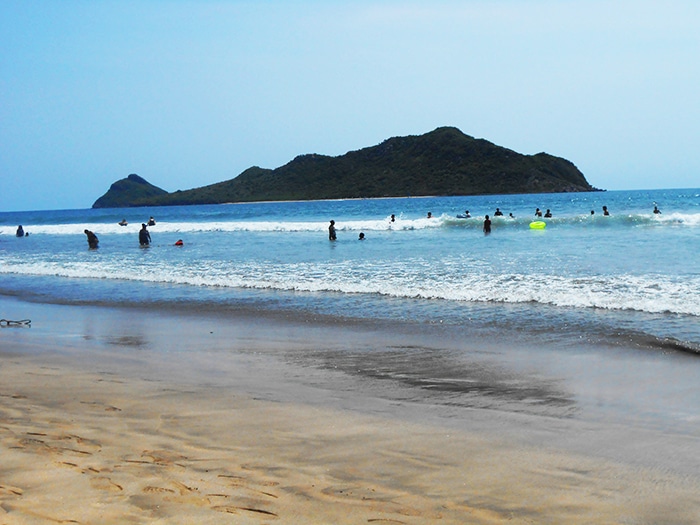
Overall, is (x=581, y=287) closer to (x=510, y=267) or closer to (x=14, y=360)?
(x=510, y=267)

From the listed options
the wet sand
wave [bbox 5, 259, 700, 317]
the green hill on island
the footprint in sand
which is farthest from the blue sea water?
the green hill on island

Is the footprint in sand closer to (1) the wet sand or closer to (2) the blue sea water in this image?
(1) the wet sand

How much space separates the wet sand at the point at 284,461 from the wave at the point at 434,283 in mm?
6435

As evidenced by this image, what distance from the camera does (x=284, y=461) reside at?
4.42 meters

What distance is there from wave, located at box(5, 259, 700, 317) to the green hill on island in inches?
4477

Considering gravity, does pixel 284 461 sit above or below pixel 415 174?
below

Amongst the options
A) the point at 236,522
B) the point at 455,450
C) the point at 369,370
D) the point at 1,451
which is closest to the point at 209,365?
the point at 369,370

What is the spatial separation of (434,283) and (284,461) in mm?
10835

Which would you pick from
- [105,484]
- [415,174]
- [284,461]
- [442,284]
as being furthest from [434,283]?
[415,174]

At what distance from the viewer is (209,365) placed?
7.96 meters

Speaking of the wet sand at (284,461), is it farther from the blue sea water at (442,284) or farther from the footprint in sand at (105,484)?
the blue sea water at (442,284)

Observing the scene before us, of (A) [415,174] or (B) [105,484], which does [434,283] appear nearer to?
(B) [105,484]

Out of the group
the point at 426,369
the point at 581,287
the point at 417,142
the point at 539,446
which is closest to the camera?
the point at 539,446

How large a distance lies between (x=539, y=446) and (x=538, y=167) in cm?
14722
